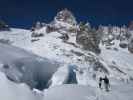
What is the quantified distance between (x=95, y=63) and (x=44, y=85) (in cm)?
5740

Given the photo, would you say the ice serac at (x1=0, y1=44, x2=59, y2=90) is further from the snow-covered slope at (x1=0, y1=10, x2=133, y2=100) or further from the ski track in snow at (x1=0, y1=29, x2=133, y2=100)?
the ski track in snow at (x1=0, y1=29, x2=133, y2=100)

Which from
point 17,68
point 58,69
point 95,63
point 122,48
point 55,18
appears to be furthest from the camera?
point 122,48

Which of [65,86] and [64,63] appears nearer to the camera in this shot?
[65,86]

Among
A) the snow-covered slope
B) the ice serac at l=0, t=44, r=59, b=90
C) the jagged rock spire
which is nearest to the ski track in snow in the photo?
the snow-covered slope

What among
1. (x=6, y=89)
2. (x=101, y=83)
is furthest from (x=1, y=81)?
(x=101, y=83)

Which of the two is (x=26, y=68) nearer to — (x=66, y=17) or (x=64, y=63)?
(x=64, y=63)

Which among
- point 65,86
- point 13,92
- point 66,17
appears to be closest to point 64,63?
point 65,86

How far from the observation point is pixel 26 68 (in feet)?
82.7

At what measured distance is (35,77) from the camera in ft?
89.0

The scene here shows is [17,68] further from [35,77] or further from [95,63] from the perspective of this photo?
[95,63]

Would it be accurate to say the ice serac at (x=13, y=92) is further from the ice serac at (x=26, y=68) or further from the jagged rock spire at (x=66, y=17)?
the jagged rock spire at (x=66, y=17)

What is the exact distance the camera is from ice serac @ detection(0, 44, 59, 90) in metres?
22.0

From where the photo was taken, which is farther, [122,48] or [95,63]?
[122,48]

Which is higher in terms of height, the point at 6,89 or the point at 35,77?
the point at 6,89
